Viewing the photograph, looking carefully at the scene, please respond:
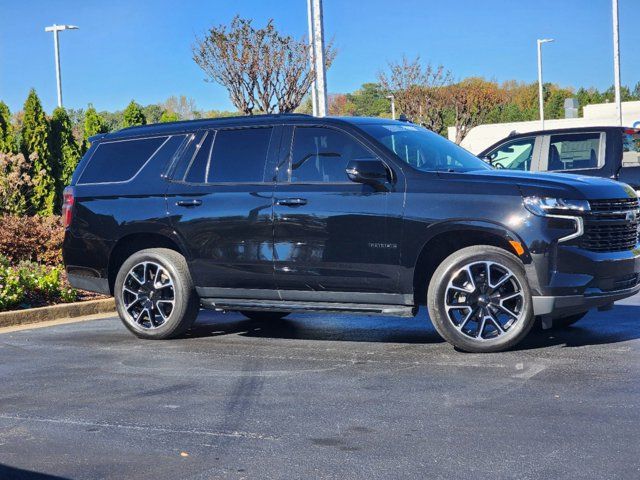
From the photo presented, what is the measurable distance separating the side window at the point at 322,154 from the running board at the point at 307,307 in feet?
3.47

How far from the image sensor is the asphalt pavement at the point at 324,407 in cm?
514

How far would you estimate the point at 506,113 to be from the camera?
95.8m

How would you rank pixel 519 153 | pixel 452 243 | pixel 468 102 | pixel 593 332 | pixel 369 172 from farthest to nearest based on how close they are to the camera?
pixel 468 102, pixel 519 153, pixel 593 332, pixel 452 243, pixel 369 172

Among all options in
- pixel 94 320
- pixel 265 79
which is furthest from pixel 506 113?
pixel 94 320

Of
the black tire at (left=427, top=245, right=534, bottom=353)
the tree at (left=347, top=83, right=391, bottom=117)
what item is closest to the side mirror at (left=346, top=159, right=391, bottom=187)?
the black tire at (left=427, top=245, right=534, bottom=353)

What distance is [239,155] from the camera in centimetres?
917

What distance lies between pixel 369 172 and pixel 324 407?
2.40m

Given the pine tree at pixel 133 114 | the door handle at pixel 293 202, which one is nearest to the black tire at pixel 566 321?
the door handle at pixel 293 202

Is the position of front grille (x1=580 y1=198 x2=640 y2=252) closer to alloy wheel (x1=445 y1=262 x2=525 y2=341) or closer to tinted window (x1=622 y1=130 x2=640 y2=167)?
alloy wheel (x1=445 y1=262 x2=525 y2=341)

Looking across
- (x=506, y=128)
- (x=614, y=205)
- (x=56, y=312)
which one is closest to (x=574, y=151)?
(x=614, y=205)

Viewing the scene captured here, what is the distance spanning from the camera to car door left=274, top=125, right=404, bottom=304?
8273 mm

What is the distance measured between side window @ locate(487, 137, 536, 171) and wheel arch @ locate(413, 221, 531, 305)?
6.16 m

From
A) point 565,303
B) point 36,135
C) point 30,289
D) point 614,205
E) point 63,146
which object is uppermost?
point 36,135

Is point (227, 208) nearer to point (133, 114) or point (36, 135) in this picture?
point (36, 135)
